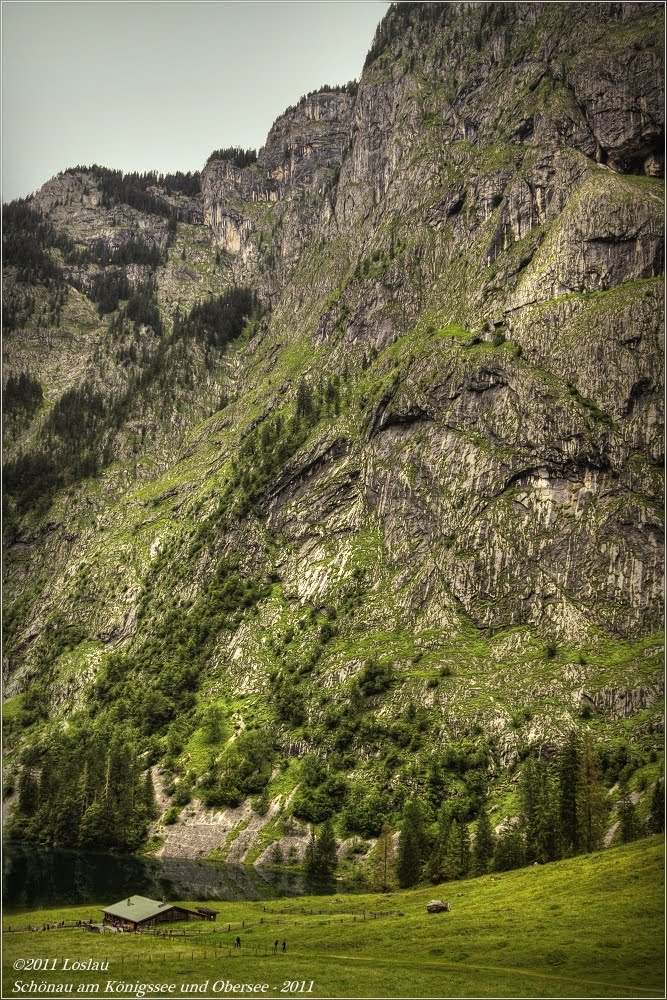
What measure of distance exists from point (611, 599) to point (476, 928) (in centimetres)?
10521

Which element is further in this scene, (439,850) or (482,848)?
(439,850)

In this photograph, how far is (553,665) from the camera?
170 m

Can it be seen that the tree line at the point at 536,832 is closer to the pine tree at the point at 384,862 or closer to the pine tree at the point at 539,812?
the pine tree at the point at 539,812

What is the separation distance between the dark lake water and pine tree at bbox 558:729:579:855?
34.8 meters

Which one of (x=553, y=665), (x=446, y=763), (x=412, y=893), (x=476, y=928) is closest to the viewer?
(x=476, y=928)

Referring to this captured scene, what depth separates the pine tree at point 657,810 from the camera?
382ft

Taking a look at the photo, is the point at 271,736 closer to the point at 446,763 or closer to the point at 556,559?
the point at 446,763

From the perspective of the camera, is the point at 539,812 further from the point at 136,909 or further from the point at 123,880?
the point at 123,880

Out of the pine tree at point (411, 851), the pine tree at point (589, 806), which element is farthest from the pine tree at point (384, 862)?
the pine tree at point (589, 806)

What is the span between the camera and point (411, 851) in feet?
416

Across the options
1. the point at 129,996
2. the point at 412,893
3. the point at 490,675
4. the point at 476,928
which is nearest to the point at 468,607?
the point at 490,675

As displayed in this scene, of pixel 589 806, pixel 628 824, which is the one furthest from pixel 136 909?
pixel 628 824

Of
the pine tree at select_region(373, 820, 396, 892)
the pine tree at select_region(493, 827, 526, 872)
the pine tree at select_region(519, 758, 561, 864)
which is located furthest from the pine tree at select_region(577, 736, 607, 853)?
the pine tree at select_region(373, 820, 396, 892)

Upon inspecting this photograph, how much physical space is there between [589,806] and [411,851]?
27883 millimetres
